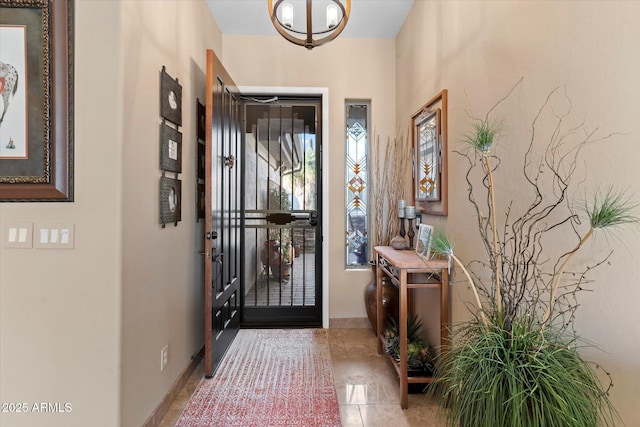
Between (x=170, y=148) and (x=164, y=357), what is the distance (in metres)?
1.37

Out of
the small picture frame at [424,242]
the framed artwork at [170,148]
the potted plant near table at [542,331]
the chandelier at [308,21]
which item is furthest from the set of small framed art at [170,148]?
the small picture frame at [424,242]

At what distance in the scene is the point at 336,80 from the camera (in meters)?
3.55

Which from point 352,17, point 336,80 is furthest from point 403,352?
point 352,17

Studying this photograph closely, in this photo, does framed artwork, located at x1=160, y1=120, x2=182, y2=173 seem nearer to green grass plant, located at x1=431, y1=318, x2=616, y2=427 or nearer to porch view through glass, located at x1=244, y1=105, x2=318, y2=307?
porch view through glass, located at x1=244, y1=105, x2=318, y2=307

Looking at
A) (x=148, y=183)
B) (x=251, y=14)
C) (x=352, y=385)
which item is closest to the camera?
(x=148, y=183)

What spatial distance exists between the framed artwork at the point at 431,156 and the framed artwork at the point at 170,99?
6.21 feet

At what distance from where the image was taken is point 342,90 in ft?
11.7

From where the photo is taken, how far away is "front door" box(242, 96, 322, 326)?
3600 millimetres

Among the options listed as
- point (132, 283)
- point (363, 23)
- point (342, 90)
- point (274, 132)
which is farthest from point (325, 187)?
point (132, 283)

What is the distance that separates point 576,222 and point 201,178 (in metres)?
2.60

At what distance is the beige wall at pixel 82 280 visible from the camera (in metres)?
1.56

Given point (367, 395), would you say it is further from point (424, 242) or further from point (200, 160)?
point (200, 160)

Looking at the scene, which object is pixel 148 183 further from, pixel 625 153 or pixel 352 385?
pixel 625 153

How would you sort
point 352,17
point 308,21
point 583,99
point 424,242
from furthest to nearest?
point 352,17 < point 424,242 < point 308,21 < point 583,99
